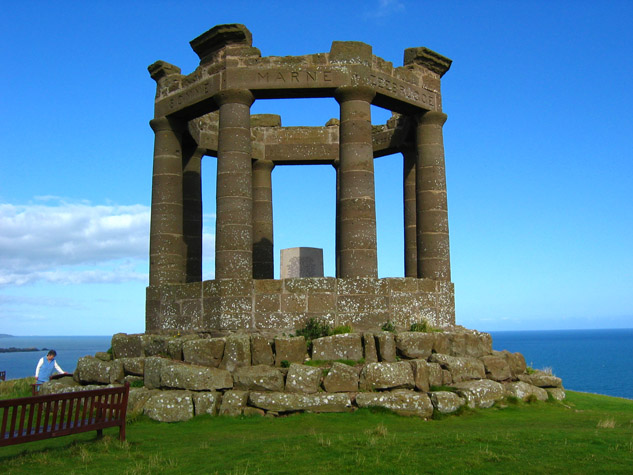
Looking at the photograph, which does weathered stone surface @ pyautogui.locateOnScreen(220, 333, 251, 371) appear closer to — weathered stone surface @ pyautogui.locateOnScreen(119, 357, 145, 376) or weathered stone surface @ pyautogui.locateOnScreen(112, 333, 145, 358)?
weathered stone surface @ pyautogui.locateOnScreen(119, 357, 145, 376)

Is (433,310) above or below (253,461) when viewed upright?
above

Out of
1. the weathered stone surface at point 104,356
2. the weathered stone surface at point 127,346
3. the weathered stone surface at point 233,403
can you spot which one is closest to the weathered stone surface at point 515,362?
the weathered stone surface at point 233,403

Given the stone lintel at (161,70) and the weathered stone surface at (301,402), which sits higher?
the stone lintel at (161,70)

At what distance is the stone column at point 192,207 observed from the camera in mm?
20484

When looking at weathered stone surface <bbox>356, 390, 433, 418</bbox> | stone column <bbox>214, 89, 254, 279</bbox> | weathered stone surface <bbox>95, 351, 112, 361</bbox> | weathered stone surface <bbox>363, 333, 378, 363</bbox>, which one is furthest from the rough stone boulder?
weathered stone surface <bbox>95, 351, 112, 361</bbox>

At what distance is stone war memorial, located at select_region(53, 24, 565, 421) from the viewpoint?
13.2 metres

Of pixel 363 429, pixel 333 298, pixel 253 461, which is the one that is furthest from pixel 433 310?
pixel 253 461

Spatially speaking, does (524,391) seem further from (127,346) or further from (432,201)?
(127,346)

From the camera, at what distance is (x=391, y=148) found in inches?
836

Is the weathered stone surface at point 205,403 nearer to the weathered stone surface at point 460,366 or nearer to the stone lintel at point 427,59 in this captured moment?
the weathered stone surface at point 460,366

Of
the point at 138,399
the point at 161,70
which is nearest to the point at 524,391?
the point at 138,399

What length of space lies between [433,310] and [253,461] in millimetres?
8844

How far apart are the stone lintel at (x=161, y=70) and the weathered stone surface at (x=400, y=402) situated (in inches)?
441

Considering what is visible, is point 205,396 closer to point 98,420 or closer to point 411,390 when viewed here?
point 98,420
